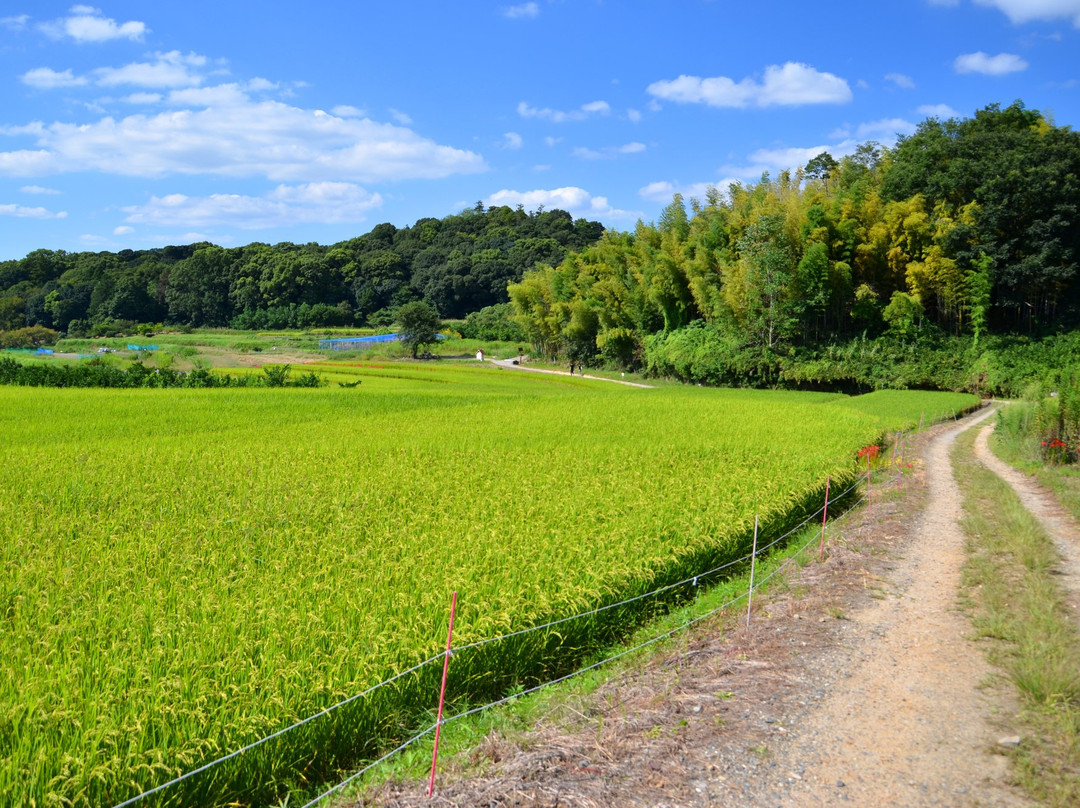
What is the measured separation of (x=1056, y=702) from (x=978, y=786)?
1.08 metres

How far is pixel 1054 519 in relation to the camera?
911cm

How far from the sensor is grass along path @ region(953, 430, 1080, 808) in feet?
12.0

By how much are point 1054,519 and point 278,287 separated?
74.4 meters

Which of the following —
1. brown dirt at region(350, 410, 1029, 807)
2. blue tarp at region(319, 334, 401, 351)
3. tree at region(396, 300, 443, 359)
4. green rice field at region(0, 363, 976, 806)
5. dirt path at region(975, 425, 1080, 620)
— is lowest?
brown dirt at region(350, 410, 1029, 807)

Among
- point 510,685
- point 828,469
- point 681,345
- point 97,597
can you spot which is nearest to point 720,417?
point 828,469

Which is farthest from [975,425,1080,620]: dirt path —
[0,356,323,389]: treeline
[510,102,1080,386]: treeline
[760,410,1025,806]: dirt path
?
[0,356,323,389]: treeline

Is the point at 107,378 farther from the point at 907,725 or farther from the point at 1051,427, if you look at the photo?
the point at 1051,427

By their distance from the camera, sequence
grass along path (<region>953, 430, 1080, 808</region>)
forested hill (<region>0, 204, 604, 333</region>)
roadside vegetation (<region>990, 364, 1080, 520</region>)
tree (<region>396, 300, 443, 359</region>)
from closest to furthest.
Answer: grass along path (<region>953, 430, 1080, 808</region>)
roadside vegetation (<region>990, 364, 1080, 520</region>)
tree (<region>396, 300, 443, 359</region>)
forested hill (<region>0, 204, 604, 333</region>)

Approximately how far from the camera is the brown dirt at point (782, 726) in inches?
135

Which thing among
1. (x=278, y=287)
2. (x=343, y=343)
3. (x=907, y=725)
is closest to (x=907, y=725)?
(x=907, y=725)

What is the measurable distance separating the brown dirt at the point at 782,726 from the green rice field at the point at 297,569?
0.57 meters

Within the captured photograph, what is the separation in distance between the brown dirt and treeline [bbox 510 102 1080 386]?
90.5 ft

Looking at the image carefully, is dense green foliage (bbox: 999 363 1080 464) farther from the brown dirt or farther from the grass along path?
the brown dirt

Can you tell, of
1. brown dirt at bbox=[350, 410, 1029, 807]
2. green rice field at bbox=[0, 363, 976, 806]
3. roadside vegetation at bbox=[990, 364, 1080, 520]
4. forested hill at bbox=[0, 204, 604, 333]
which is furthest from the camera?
forested hill at bbox=[0, 204, 604, 333]
